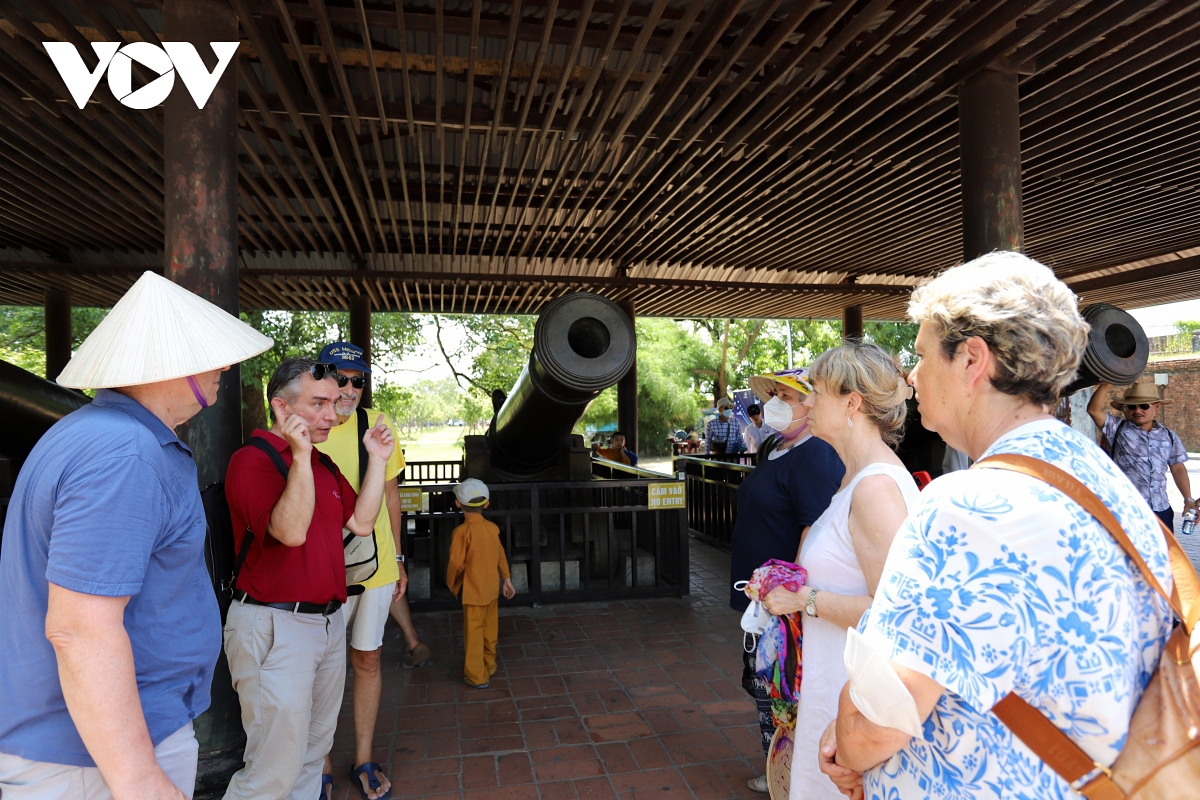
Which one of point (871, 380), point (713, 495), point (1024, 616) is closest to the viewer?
point (1024, 616)

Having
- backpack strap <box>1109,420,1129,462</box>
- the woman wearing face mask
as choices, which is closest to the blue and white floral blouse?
the woman wearing face mask

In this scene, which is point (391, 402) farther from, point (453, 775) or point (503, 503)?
point (453, 775)

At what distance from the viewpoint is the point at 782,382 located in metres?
2.94

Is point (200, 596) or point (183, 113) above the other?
point (183, 113)

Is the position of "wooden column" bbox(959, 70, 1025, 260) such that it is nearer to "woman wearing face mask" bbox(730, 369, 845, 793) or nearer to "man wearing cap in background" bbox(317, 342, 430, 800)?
"woman wearing face mask" bbox(730, 369, 845, 793)

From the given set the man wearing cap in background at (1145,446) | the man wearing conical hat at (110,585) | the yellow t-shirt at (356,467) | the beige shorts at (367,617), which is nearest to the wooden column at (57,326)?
the yellow t-shirt at (356,467)

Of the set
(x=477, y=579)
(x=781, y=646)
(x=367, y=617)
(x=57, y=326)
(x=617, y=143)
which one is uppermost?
(x=617, y=143)

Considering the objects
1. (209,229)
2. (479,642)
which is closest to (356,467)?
(209,229)

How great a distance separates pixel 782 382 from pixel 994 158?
2.80 m

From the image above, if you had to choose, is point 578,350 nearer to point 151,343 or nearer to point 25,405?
point 25,405

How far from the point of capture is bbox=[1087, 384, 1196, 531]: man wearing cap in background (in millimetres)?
5621

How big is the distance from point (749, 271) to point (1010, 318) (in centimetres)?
1058

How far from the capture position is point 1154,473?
18.5 ft

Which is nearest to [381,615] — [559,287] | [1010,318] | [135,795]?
[135,795]
